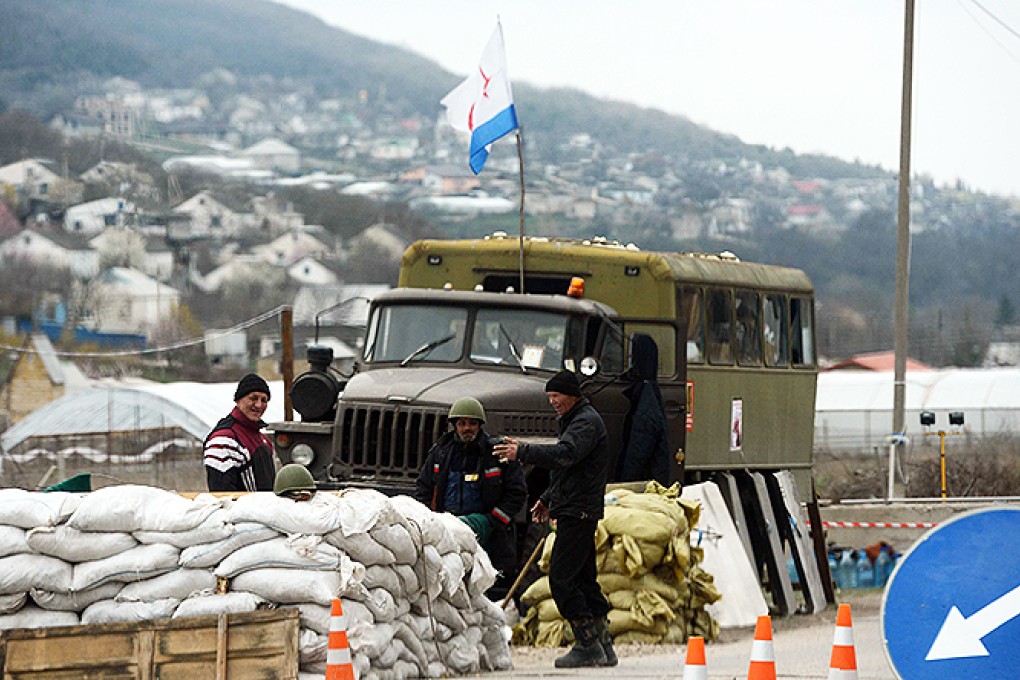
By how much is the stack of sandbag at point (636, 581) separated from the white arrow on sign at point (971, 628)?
24.0 feet

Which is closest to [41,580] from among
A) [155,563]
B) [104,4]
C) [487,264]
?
[155,563]

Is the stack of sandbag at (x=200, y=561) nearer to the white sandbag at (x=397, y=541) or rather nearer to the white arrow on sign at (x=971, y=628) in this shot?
the white sandbag at (x=397, y=541)

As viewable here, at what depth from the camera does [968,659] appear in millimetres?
6250

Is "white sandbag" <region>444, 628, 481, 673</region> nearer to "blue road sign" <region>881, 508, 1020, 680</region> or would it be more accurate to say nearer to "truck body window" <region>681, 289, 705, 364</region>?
"blue road sign" <region>881, 508, 1020, 680</region>

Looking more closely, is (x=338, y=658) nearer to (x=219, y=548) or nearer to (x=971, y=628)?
(x=219, y=548)

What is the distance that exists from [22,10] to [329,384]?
116701 mm

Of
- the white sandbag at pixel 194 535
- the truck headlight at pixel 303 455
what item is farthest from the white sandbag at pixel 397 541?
the truck headlight at pixel 303 455

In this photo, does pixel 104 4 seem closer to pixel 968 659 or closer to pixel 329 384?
pixel 329 384

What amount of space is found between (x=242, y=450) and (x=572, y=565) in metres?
2.16

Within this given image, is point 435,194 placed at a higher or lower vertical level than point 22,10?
lower

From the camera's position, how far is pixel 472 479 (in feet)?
42.2

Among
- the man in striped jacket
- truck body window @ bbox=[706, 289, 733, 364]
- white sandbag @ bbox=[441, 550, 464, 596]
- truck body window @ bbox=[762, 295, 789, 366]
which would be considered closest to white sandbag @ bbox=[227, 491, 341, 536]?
white sandbag @ bbox=[441, 550, 464, 596]

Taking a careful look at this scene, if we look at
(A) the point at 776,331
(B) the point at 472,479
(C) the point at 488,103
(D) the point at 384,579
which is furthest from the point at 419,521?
(A) the point at 776,331

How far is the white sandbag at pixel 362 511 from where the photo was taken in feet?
31.8
